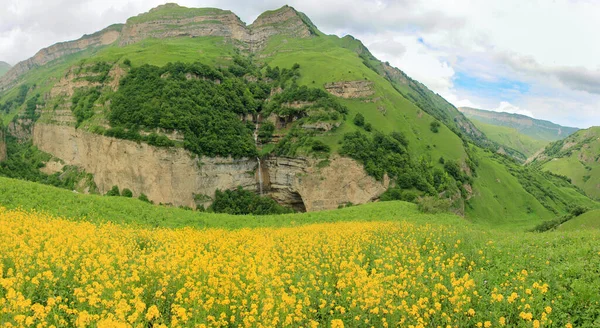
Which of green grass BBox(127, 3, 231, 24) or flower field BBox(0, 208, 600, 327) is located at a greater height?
green grass BBox(127, 3, 231, 24)

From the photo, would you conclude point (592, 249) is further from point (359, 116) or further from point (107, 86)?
point (107, 86)

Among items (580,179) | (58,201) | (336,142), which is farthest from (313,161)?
(580,179)

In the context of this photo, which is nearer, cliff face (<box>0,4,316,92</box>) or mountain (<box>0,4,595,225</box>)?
mountain (<box>0,4,595,225</box>)

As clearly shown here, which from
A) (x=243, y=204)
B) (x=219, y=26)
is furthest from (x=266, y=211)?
(x=219, y=26)

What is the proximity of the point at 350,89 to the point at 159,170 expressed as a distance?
58.4 metres

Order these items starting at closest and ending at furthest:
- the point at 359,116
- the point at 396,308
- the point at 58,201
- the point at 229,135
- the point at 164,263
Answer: the point at 396,308 → the point at 164,263 → the point at 58,201 → the point at 229,135 → the point at 359,116

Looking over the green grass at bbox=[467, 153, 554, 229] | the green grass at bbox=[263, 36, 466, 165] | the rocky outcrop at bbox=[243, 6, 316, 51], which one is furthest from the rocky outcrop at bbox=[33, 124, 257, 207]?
the rocky outcrop at bbox=[243, 6, 316, 51]

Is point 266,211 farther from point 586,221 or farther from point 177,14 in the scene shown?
point 177,14

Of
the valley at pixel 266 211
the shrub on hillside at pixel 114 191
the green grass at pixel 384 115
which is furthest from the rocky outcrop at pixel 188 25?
the shrub on hillside at pixel 114 191

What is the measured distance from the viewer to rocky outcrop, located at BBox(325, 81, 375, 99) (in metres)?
99.9

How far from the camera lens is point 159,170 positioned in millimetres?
70062

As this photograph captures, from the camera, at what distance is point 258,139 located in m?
90.9

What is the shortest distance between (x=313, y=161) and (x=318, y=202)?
9277 mm

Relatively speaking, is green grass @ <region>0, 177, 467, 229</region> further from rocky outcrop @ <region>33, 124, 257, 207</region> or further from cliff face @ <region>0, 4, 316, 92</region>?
cliff face @ <region>0, 4, 316, 92</region>
